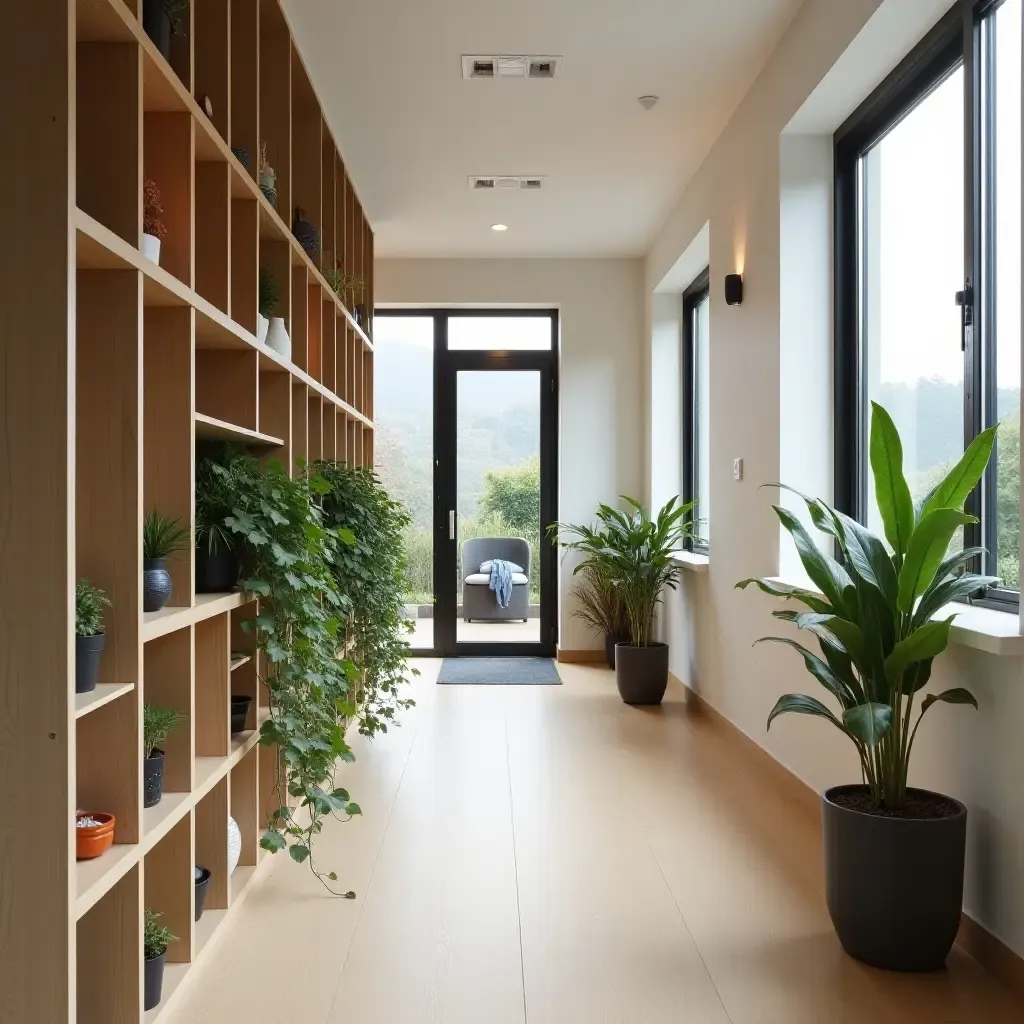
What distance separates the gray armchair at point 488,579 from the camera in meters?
6.76

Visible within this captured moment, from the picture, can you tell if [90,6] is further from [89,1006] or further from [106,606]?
[89,1006]

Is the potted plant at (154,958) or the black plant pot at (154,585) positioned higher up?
the black plant pot at (154,585)

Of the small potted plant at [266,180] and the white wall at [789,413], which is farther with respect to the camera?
the small potted plant at [266,180]

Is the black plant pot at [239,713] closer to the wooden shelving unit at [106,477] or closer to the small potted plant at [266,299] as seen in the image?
the wooden shelving unit at [106,477]

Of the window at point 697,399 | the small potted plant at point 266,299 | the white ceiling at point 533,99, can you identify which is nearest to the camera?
the small potted plant at point 266,299

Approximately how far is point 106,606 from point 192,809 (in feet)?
1.93

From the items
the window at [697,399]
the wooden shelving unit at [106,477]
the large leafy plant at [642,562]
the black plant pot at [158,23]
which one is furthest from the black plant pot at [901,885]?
the window at [697,399]

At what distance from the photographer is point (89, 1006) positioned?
178cm

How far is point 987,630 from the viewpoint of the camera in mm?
2102

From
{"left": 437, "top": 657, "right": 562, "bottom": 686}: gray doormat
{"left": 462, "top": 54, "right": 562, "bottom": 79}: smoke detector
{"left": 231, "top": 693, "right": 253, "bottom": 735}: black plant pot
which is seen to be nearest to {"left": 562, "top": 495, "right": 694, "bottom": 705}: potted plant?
{"left": 437, "top": 657, "right": 562, "bottom": 686}: gray doormat

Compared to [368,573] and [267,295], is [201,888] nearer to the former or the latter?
[368,573]

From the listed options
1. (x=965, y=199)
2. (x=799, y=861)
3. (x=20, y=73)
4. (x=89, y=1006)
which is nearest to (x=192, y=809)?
(x=89, y=1006)

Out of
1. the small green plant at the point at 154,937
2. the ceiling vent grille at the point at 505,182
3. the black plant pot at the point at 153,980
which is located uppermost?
the ceiling vent grille at the point at 505,182

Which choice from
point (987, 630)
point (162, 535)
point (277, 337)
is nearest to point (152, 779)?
point (162, 535)
